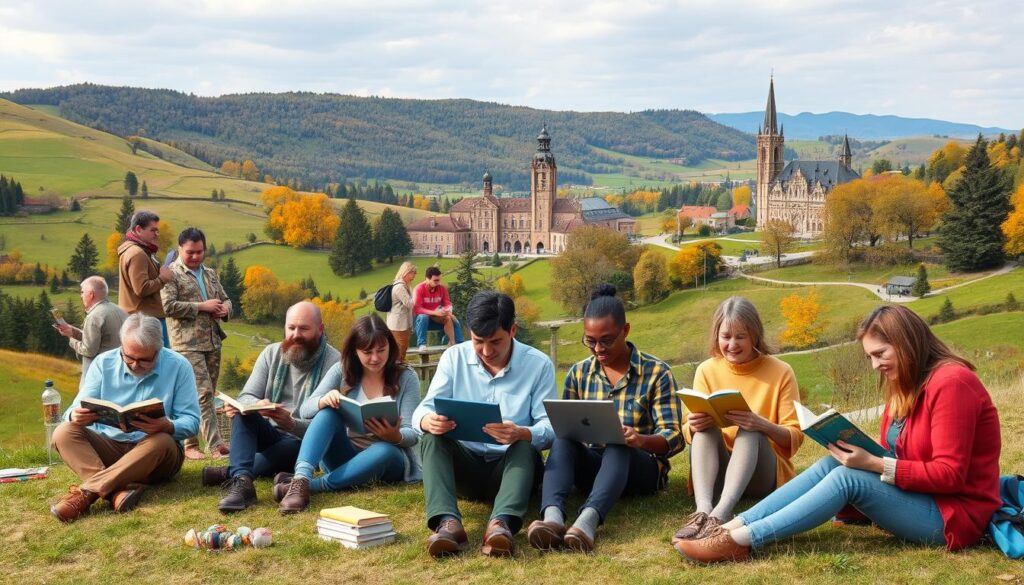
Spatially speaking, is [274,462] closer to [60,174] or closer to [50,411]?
[50,411]

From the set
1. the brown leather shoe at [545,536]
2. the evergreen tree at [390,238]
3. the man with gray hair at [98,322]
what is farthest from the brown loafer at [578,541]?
the evergreen tree at [390,238]

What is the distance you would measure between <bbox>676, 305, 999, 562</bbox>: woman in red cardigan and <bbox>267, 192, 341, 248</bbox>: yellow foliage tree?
9502 centimetres

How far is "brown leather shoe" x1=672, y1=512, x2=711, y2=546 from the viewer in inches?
226

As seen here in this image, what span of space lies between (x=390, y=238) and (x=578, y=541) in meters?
99.8

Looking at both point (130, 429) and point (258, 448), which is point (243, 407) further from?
point (130, 429)

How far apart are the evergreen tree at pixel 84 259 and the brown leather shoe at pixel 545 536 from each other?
246ft

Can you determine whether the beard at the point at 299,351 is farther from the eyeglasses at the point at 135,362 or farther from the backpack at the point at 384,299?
the backpack at the point at 384,299

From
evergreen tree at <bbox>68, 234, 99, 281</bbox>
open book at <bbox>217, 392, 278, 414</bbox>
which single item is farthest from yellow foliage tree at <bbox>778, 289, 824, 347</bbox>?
evergreen tree at <bbox>68, 234, 99, 281</bbox>

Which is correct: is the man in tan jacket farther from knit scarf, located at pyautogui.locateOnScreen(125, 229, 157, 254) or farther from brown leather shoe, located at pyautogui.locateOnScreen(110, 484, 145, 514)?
brown leather shoe, located at pyautogui.locateOnScreen(110, 484, 145, 514)

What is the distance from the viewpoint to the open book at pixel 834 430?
5.18 metres

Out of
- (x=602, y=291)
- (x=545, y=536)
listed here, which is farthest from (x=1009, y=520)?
(x=602, y=291)

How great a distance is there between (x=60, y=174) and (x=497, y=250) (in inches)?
2337

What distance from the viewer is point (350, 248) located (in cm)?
9531

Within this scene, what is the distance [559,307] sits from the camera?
83125 millimetres
